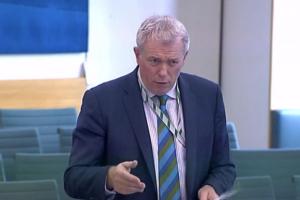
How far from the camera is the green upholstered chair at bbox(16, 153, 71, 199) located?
13.1 ft

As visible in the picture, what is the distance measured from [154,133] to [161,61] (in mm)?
253

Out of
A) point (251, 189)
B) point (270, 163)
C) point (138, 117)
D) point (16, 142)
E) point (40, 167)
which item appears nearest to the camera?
point (138, 117)

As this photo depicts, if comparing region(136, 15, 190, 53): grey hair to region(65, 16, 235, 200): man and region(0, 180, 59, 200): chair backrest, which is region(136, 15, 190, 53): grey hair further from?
region(0, 180, 59, 200): chair backrest

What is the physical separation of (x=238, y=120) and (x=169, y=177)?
18.5 feet

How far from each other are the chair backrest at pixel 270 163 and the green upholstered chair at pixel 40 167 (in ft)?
3.31

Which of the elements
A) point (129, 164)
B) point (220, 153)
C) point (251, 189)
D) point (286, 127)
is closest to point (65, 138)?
point (251, 189)

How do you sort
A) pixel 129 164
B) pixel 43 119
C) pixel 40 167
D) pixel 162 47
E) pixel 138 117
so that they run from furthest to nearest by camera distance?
pixel 43 119
pixel 40 167
pixel 138 117
pixel 162 47
pixel 129 164

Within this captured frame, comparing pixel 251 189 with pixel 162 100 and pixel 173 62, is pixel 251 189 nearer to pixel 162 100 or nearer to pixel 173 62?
pixel 162 100

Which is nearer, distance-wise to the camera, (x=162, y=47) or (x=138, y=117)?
(x=162, y=47)

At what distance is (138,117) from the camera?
2354 millimetres

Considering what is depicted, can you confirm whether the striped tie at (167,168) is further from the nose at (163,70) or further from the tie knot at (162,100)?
the nose at (163,70)

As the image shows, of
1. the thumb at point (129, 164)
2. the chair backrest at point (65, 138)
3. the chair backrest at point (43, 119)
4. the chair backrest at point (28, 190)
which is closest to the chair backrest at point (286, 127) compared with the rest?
the chair backrest at point (43, 119)

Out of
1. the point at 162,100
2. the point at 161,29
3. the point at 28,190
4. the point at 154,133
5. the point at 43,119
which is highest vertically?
the point at 161,29

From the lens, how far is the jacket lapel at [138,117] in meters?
2.30
